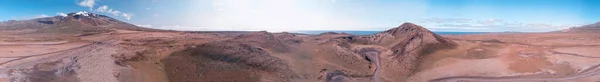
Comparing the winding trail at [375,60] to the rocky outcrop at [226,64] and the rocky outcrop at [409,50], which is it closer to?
the rocky outcrop at [409,50]

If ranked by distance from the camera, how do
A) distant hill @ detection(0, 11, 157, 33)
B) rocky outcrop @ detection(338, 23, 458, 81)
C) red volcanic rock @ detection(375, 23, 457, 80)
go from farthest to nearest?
distant hill @ detection(0, 11, 157, 33) → red volcanic rock @ detection(375, 23, 457, 80) → rocky outcrop @ detection(338, 23, 458, 81)

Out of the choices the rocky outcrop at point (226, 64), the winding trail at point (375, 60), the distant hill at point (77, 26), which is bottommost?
the winding trail at point (375, 60)

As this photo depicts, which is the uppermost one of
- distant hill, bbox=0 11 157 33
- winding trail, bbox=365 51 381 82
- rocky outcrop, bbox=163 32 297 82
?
distant hill, bbox=0 11 157 33

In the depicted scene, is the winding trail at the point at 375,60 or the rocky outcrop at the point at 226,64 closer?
the rocky outcrop at the point at 226,64

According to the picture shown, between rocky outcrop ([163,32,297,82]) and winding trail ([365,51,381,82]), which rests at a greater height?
rocky outcrop ([163,32,297,82])

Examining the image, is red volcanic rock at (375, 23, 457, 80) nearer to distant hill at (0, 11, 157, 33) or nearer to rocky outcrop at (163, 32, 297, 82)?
rocky outcrop at (163, 32, 297, 82)

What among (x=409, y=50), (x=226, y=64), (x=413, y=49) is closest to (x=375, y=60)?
(x=409, y=50)

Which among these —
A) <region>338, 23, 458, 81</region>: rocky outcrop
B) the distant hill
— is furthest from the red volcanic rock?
the distant hill

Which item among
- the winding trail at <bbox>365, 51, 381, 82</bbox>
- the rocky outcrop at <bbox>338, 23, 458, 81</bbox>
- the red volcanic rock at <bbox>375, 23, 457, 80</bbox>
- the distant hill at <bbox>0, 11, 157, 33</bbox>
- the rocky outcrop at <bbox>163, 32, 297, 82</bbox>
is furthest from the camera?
the distant hill at <bbox>0, 11, 157, 33</bbox>

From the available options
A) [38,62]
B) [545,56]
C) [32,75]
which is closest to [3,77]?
[32,75]

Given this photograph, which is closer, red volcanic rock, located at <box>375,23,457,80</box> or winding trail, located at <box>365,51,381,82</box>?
winding trail, located at <box>365,51,381,82</box>

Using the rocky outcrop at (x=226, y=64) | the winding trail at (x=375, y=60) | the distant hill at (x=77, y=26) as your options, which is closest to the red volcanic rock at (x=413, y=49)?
the winding trail at (x=375, y=60)
